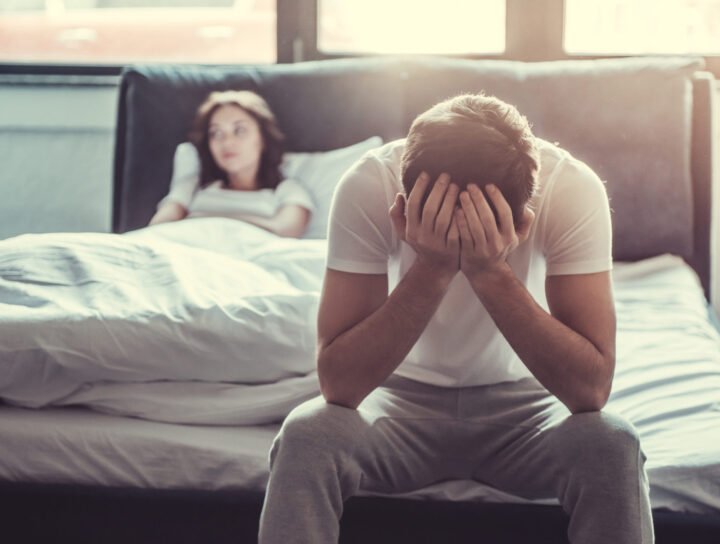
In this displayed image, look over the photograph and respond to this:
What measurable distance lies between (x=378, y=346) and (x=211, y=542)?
1.36 feet

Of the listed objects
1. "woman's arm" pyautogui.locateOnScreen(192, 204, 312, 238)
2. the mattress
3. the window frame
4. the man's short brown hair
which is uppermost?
the window frame

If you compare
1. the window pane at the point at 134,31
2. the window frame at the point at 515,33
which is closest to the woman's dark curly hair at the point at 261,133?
the window frame at the point at 515,33

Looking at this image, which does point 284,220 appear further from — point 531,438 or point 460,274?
point 531,438

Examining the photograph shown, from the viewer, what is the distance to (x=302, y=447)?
101cm

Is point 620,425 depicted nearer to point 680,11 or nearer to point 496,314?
point 496,314

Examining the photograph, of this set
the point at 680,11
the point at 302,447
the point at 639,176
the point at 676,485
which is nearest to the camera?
the point at 302,447

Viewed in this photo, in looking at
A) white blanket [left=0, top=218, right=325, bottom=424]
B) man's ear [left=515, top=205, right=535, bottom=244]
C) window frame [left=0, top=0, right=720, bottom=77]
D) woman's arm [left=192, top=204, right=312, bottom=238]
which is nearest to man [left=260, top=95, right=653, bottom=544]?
man's ear [left=515, top=205, right=535, bottom=244]

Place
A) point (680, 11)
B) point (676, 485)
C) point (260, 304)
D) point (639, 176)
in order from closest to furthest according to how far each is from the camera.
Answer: point (676, 485)
point (260, 304)
point (639, 176)
point (680, 11)

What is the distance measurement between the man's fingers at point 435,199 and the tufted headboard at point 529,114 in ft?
3.52

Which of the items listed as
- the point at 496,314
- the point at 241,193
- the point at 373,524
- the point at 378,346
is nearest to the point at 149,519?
the point at 373,524

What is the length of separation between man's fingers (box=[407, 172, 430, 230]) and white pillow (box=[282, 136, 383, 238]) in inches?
39.4

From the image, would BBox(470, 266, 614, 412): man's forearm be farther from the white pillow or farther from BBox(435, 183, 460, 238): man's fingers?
the white pillow

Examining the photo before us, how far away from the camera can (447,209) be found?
3.46 feet

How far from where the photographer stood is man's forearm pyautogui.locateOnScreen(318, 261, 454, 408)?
1.09 meters
